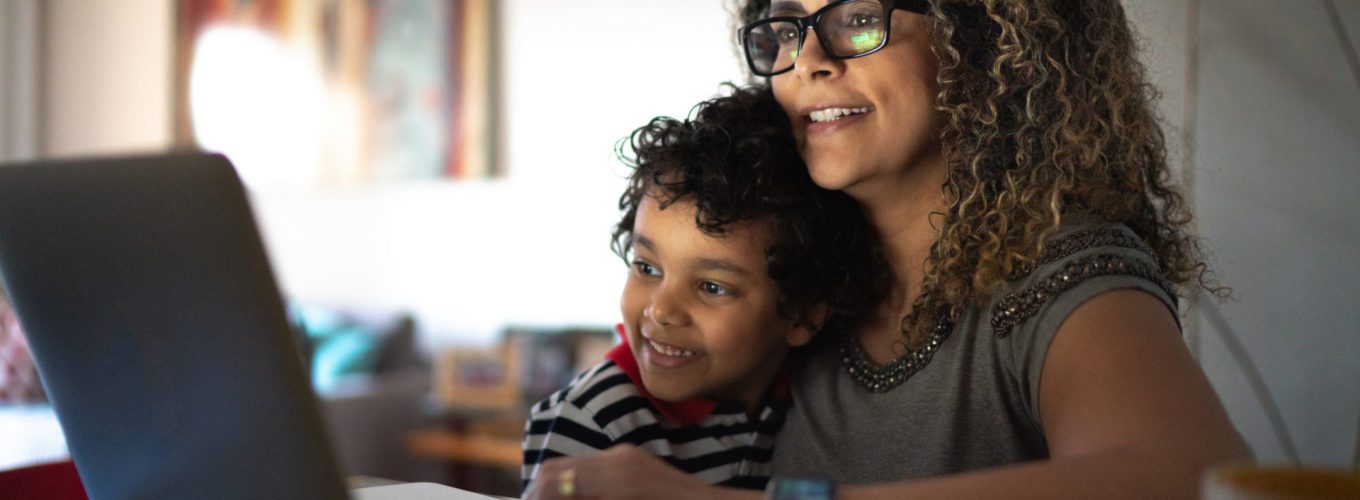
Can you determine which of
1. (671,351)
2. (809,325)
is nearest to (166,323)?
(671,351)

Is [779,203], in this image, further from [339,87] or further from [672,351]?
[339,87]

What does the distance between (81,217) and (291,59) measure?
5.21m

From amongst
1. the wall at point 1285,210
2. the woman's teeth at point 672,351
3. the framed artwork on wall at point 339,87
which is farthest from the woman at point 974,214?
the framed artwork on wall at point 339,87

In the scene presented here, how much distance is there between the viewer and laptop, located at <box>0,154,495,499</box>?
663 millimetres

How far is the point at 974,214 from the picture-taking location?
119cm

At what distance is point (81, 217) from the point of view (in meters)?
0.72

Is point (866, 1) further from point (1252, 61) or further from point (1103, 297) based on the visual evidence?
point (1252, 61)

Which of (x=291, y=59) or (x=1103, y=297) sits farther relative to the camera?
(x=291, y=59)

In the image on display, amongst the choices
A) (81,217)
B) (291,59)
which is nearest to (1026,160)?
(81,217)

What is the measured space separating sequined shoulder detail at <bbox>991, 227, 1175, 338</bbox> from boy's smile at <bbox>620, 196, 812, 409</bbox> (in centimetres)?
33

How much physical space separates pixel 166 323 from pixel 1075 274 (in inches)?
29.3

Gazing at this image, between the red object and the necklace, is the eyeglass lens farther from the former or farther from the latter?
the red object

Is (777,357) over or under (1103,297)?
under

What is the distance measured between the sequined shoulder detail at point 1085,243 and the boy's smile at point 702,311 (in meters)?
0.35
